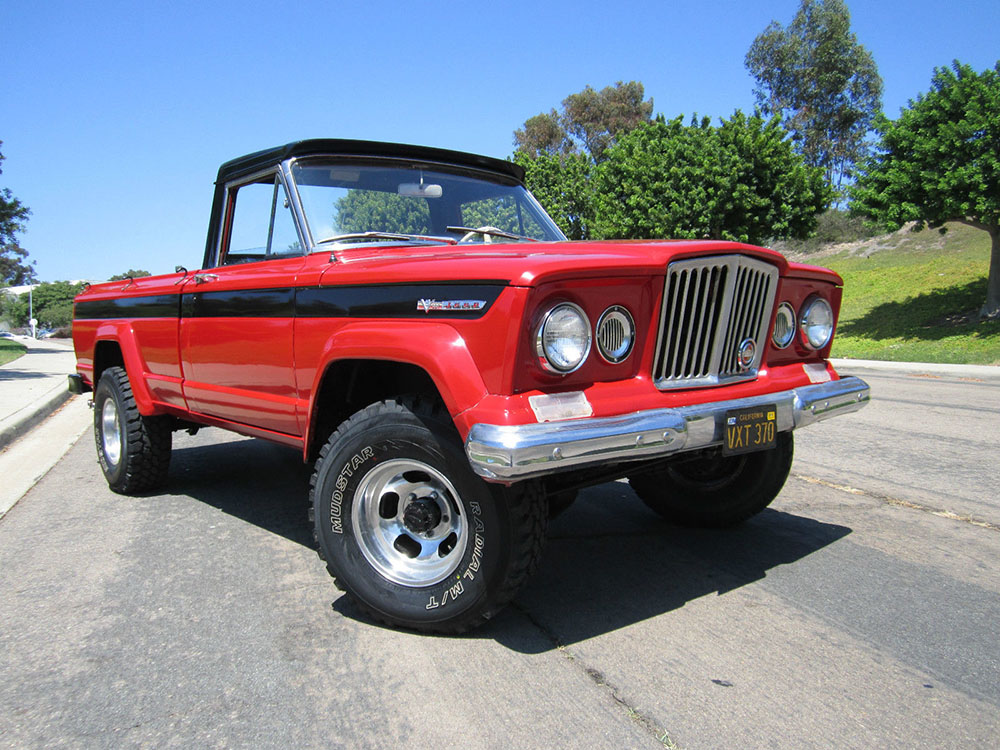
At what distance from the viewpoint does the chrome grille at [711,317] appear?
295 cm

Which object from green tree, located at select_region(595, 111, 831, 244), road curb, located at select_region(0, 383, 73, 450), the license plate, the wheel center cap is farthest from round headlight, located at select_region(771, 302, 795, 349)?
green tree, located at select_region(595, 111, 831, 244)

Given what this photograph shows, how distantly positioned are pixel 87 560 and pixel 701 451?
118 inches

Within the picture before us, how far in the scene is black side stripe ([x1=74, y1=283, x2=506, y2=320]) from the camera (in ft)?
8.71

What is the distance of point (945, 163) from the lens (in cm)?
1923

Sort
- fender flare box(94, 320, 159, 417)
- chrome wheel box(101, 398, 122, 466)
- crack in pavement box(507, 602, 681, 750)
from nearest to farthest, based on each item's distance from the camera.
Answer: crack in pavement box(507, 602, 681, 750)
fender flare box(94, 320, 159, 417)
chrome wheel box(101, 398, 122, 466)

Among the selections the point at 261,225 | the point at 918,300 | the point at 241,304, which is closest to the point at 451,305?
the point at 241,304

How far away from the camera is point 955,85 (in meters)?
19.7

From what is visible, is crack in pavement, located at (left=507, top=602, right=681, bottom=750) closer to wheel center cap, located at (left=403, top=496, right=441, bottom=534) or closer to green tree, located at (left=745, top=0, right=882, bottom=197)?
wheel center cap, located at (left=403, top=496, right=441, bottom=534)

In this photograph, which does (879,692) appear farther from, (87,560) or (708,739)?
(87,560)

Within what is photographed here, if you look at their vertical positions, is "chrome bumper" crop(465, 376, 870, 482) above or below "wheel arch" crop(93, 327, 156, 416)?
above

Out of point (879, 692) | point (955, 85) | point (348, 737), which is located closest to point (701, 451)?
point (879, 692)

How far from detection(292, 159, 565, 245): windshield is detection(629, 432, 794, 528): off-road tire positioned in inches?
58.7

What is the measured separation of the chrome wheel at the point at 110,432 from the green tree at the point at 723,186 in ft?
66.3

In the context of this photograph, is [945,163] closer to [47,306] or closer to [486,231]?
[486,231]
